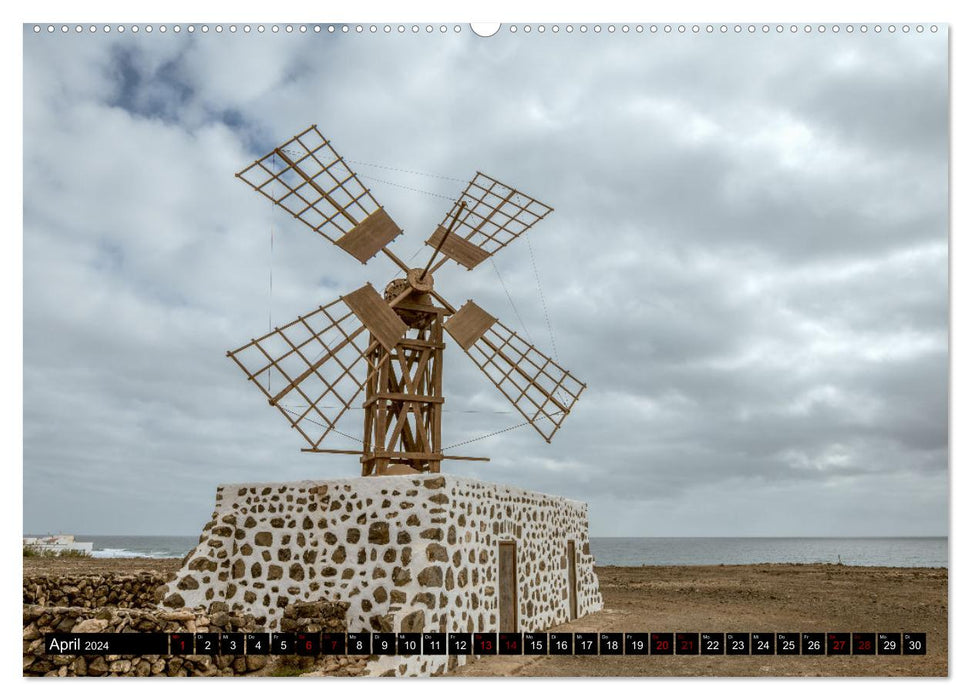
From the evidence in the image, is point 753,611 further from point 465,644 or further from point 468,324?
point 465,644

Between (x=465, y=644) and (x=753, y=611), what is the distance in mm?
8024

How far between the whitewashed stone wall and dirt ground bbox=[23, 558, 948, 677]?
3.11ft

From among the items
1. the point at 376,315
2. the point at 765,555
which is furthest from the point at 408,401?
the point at 765,555

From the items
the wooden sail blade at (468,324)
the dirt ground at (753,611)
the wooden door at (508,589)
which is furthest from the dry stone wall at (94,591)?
the wooden sail blade at (468,324)

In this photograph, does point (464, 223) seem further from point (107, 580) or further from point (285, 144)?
point (107, 580)

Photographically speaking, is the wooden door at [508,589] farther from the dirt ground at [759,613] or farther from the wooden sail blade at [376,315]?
the wooden sail blade at [376,315]

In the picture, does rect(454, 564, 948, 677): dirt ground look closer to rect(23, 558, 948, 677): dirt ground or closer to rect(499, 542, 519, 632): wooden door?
rect(23, 558, 948, 677): dirt ground

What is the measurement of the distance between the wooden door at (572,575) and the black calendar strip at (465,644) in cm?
504

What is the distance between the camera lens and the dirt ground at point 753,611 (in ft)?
23.4

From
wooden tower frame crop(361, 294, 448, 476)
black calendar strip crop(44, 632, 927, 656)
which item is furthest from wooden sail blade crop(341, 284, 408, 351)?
black calendar strip crop(44, 632, 927, 656)

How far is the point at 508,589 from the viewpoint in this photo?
10.4 metres

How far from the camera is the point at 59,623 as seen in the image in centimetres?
707

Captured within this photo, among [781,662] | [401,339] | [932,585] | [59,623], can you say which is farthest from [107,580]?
[932,585]

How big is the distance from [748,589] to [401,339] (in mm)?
11559
